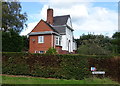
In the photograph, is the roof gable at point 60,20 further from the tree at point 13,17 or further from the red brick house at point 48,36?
the tree at point 13,17

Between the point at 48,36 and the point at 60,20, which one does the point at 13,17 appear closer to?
the point at 48,36

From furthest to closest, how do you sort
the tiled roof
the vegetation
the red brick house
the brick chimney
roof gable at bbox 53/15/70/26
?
roof gable at bbox 53/15/70/26
the brick chimney
the tiled roof
the red brick house
the vegetation

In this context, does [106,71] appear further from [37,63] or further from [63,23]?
[63,23]

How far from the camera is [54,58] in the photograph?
1145 cm

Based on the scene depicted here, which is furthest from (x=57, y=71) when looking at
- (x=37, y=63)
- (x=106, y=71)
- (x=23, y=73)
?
(x=106, y=71)

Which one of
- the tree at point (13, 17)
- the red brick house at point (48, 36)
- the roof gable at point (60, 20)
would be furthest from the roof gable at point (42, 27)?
the roof gable at point (60, 20)

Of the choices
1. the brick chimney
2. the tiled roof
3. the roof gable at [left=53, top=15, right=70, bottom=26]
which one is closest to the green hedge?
the tiled roof

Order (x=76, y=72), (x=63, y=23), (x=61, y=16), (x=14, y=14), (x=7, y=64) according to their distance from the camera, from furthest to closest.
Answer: (x=61, y=16) < (x=63, y=23) < (x=14, y=14) < (x=7, y=64) < (x=76, y=72)

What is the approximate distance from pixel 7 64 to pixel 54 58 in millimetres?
4173

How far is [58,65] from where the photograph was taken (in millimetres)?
11250

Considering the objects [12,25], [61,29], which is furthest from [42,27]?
[12,25]

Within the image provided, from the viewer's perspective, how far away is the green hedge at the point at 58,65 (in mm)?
10867

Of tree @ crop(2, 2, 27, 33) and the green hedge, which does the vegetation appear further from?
the green hedge

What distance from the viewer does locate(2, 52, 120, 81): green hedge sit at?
10867mm
